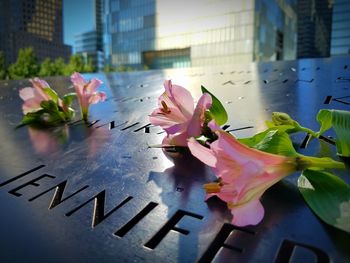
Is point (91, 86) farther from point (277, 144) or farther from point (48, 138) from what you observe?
point (277, 144)

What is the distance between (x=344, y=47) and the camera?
4766 cm

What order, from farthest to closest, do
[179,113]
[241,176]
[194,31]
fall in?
[194,31] → [179,113] → [241,176]

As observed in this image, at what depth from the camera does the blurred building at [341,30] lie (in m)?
47.5

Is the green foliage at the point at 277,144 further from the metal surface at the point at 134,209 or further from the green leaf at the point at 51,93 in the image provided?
the green leaf at the point at 51,93

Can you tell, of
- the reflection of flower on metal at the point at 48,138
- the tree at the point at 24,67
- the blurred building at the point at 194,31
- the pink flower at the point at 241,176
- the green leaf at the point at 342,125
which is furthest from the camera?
the blurred building at the point at 194,31

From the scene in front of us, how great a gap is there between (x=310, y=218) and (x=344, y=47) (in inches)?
2144

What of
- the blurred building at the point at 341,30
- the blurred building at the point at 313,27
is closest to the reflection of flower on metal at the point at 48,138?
the blurred building at the point at 341,30

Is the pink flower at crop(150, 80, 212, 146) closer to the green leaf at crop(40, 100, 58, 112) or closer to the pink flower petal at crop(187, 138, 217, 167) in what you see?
the pink flower petal at crop(187, 138, 217, 167)

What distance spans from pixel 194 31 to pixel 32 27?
4284 centimetres

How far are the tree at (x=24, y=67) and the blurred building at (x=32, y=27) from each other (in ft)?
151

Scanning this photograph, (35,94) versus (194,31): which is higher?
(194,31)

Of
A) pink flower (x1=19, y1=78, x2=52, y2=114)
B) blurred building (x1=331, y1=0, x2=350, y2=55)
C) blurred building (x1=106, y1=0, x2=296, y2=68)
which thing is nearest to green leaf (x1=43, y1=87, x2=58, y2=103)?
pink flower (x1=19, y1=78, x2=52, y2=114)

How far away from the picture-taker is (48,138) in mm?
1130

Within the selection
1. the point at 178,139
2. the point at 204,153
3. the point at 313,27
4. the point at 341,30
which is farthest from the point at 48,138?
the point at 313,27
